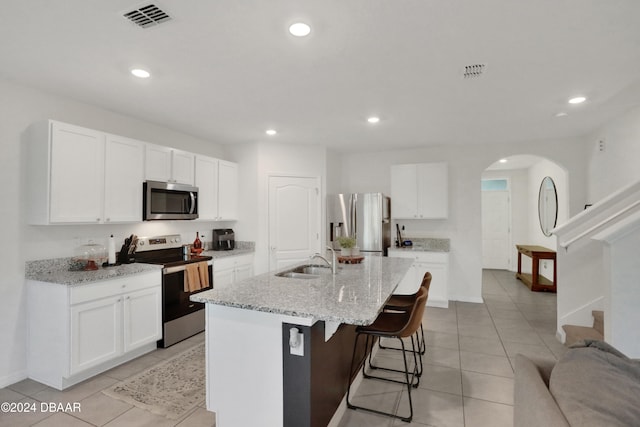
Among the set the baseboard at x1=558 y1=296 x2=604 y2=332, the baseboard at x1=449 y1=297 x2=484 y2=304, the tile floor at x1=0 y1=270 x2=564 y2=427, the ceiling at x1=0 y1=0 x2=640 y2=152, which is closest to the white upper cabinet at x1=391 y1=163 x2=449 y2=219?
the ceiling at x1=0 y1=0 x2=640 y2=152

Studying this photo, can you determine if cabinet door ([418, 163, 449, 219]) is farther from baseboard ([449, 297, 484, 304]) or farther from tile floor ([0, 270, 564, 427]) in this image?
tile floor ([0, 270, 564, 427])

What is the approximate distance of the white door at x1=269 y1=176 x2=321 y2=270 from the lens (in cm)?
475

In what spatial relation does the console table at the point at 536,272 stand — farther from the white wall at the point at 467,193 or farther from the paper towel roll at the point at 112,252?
the paper towel roll at the point at 112,252

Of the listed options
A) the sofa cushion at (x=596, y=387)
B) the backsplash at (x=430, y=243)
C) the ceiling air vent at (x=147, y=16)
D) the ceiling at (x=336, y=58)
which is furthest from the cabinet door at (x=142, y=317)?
the backsplash at (x=430, y=243)

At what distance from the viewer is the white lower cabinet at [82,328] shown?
248 centimetres

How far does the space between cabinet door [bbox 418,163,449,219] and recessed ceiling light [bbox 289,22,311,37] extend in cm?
348

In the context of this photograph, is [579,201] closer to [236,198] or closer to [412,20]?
[412,20]

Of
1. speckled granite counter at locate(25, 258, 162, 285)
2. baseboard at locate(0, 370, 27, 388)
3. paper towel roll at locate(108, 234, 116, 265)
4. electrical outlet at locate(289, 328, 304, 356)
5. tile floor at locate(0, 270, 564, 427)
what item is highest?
paper towel roll at locate(108, 234, 116, 265)

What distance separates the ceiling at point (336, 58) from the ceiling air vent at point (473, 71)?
0.06m

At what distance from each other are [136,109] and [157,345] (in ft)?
8.42

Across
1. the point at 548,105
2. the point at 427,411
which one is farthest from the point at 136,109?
the point at 548,105

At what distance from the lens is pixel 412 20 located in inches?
72.6

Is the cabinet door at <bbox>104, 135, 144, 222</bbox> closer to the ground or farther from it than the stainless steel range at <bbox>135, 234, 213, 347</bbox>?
farther from it

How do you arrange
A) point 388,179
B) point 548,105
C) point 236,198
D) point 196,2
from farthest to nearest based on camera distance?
point 388,179, point 236,198, point 548,105, point 196,2
